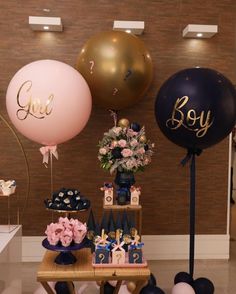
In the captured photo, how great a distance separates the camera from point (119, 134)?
118 inches

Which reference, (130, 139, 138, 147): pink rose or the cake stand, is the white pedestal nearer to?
the cake stand

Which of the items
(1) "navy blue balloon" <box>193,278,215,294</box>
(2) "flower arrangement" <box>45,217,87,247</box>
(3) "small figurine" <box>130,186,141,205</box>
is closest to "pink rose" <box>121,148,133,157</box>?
(3) "small figurine" <box>130,186,141,205</box>

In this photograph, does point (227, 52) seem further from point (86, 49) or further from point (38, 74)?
point (38, 74)

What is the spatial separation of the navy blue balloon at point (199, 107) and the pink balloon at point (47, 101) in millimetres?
630

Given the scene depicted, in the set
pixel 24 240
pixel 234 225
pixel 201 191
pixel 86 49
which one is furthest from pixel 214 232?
pixel 86 49

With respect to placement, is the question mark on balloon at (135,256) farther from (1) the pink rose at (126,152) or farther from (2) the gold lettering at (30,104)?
(2) the gold lettering at (30,104)

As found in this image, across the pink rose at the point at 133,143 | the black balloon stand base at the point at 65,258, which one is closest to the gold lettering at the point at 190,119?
the pink rose at the point at 133,143

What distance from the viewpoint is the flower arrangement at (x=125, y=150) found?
9.64ft

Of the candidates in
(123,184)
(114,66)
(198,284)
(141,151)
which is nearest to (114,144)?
(141,151)

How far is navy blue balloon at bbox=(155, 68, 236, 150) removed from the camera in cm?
246

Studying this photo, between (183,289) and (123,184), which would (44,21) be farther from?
(183,289)

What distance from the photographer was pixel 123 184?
9.99ft

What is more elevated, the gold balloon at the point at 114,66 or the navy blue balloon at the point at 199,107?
the gold balloon at the point at 114,66

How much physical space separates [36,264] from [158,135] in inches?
65.6
